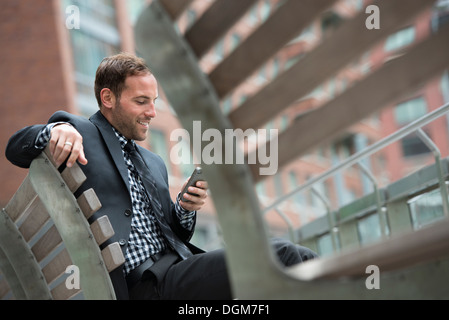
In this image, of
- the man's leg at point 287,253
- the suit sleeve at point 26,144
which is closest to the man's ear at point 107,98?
the suit sleeve at point 26,144

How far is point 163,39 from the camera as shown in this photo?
6.10 ft

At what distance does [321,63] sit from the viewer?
5.52 ft

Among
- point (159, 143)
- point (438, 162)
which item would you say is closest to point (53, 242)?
point (438, 162)

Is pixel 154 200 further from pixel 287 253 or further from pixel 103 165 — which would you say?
pixel 287 253

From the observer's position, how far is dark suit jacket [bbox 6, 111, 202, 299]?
8.90 feet

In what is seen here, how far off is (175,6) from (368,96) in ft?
1.87

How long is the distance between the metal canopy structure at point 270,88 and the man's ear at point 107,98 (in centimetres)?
119

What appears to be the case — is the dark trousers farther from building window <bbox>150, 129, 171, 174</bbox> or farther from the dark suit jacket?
building window <bbox>150, 129, 171, 174</bbox>

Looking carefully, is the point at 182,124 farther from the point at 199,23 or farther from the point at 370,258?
the point at 370,258

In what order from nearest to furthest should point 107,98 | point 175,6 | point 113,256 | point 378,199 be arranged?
1. point 175,6
2. point 113,256
3. point 107,98
4. point 378,199

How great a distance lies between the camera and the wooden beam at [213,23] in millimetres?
1772

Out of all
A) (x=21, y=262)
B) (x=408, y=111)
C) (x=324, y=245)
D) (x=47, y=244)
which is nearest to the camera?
(x=47, y=244)

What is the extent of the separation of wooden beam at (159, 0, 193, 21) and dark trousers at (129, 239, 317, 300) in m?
0.94
